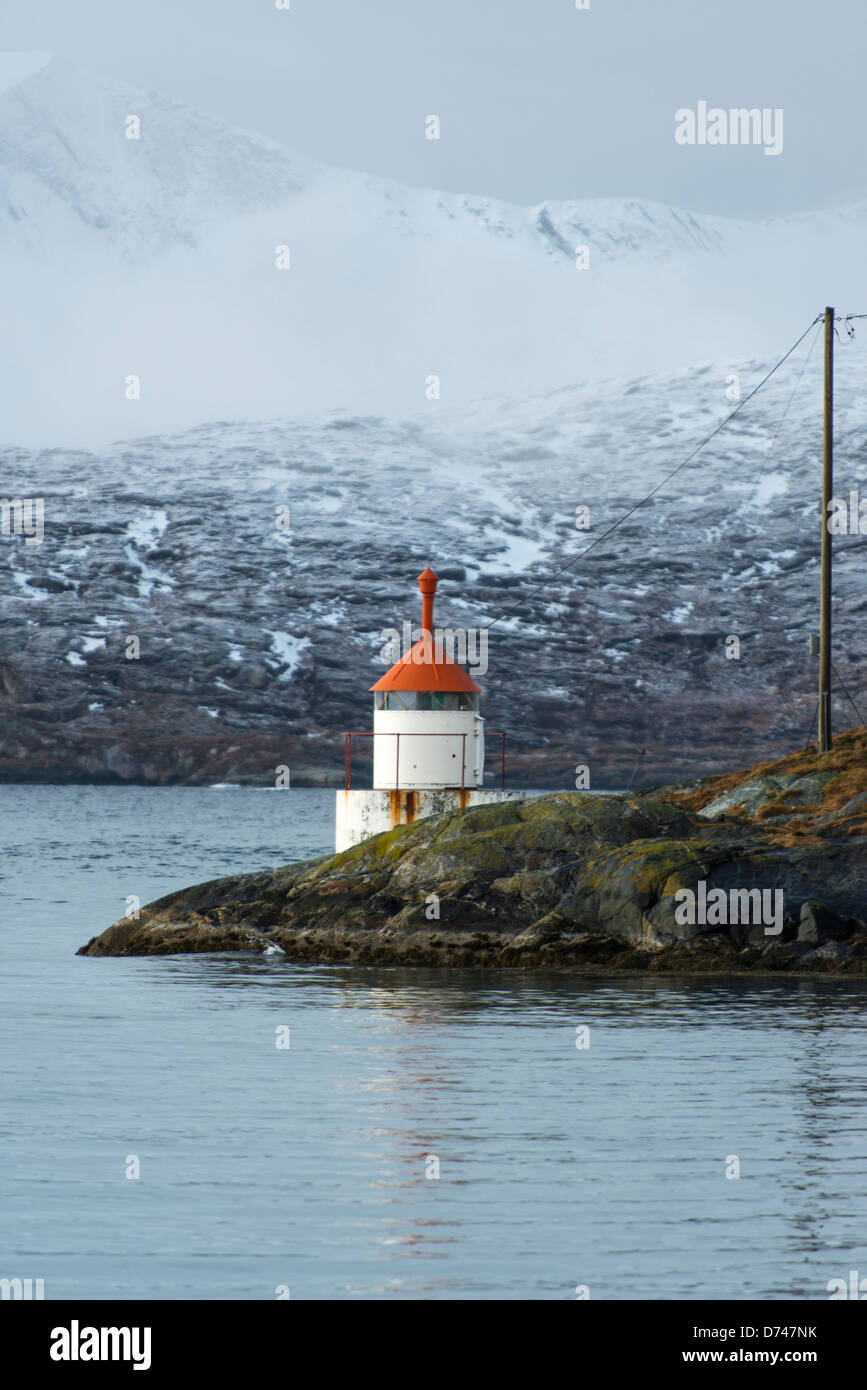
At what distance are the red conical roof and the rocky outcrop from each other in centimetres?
280

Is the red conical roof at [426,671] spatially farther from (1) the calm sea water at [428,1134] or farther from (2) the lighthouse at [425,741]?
(1) the calm sea water at [428,1134]

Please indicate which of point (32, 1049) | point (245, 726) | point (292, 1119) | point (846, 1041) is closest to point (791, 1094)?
point (846, 1041)

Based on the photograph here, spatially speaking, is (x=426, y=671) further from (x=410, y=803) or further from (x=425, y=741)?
(x=410, y=803)

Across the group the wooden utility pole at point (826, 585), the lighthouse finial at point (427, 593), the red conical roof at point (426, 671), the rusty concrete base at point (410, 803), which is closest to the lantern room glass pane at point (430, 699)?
the red conical roof at point (426, 671)

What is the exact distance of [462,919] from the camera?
3089 cm

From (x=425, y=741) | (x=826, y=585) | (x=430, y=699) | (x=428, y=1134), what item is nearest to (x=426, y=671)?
(x=430, y=699)

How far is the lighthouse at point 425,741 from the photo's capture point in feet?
115

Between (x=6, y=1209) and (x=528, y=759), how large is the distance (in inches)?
6396

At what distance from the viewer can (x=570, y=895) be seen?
99.6ft

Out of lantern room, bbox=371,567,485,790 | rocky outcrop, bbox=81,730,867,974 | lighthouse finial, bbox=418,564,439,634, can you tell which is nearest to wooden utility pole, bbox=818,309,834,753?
rocky outcrop, bbox=81,730,867,974

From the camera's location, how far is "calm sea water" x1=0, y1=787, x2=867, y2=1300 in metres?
12.7

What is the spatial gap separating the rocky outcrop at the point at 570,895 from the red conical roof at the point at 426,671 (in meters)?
2.80

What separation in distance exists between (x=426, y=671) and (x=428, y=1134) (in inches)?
735

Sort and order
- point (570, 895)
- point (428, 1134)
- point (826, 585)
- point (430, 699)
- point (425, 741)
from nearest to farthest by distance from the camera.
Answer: point (428, 1134) → point (570, 895) → point (430, 699) → point (425, 741) → point (826, 585)
